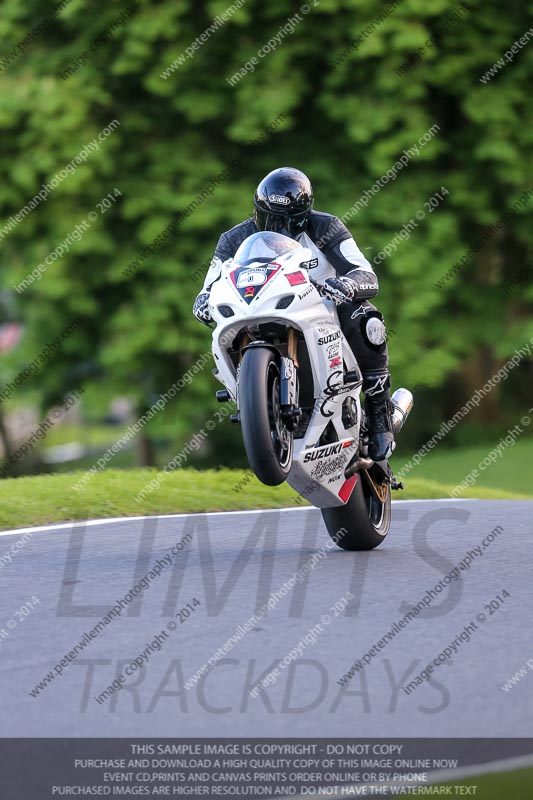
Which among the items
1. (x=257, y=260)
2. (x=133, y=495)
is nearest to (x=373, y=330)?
(x=257, y=260)

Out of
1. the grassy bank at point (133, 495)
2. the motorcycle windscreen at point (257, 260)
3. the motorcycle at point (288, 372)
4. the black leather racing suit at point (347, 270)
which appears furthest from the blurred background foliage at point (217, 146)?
the motorcycle windscreen at point (257, 260)

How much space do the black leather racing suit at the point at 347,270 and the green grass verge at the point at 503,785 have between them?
3.71m

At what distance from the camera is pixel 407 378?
19.6 meters

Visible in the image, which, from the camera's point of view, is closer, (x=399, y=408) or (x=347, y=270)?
(x=347, y=270)

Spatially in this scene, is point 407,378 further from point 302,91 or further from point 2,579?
point 2,579

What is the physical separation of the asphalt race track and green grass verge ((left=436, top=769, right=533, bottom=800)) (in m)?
0.38

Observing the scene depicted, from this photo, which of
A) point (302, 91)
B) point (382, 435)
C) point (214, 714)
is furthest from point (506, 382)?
point (214, 714)

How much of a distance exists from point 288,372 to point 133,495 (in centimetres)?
433

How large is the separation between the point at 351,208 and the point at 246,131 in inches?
72.7

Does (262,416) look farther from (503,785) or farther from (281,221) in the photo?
(503,785)

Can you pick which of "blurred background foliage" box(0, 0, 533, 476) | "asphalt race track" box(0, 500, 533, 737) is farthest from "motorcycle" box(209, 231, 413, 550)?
"blurred background foliage" box(0, 0, 533, 476)

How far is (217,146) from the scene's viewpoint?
65.8 feet

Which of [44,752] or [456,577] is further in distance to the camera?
[456,577]

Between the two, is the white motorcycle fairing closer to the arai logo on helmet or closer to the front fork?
the front fork
